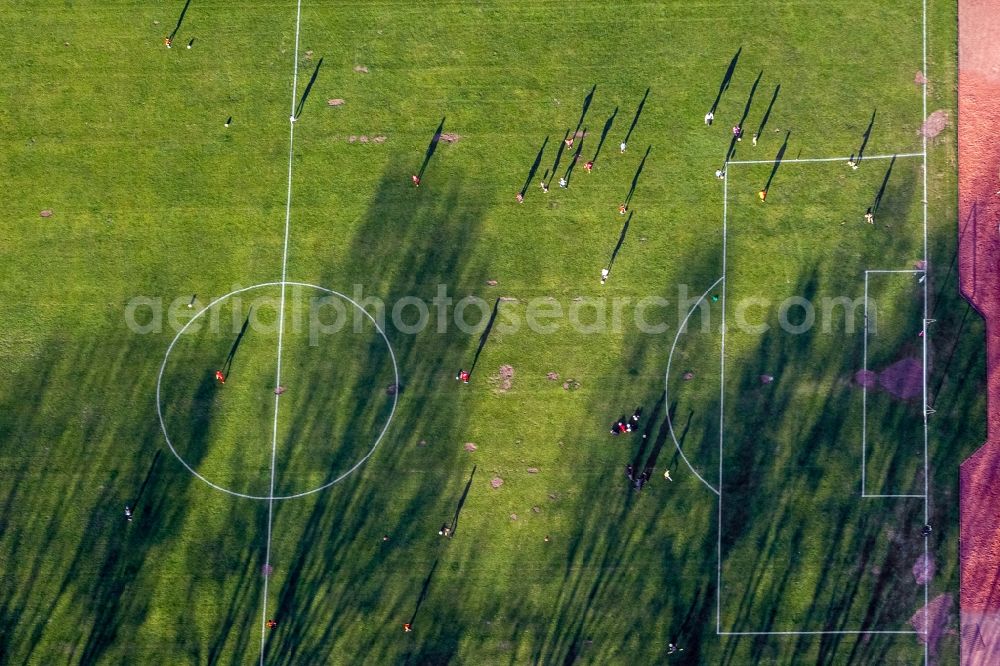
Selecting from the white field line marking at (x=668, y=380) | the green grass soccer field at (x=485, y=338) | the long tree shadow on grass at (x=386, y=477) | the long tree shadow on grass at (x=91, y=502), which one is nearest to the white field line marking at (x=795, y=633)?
the green grass soccer field at (x=485, y=338)

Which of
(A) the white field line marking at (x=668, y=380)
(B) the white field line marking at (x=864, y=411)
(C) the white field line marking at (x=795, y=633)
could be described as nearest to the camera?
(C) the white field line marking at (x=795, y=633)

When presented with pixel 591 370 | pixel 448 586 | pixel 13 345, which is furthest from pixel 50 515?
pixel 591 370

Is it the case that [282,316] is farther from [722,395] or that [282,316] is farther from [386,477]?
[722,395]

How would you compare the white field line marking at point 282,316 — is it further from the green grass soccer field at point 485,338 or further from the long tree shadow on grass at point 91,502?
the long tree shadow on grass at point 91,502

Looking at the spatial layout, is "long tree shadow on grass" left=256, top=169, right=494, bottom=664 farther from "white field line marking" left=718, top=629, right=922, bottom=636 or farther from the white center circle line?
"white field line marking" left=718, top=629, right=922, bottom=636

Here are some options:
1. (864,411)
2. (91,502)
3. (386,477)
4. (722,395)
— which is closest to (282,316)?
(386,477)

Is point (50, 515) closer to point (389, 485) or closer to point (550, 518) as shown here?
point (389, 485)

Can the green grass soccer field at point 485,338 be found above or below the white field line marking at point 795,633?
above

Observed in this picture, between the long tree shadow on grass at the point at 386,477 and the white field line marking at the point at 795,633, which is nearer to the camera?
the white field line marking at the point at 795,633

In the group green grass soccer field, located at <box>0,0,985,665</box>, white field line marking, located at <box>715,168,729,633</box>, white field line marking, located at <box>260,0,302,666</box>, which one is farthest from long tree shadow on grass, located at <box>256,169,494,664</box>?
white field line marking, located at <box>715,168,729,633</box>
